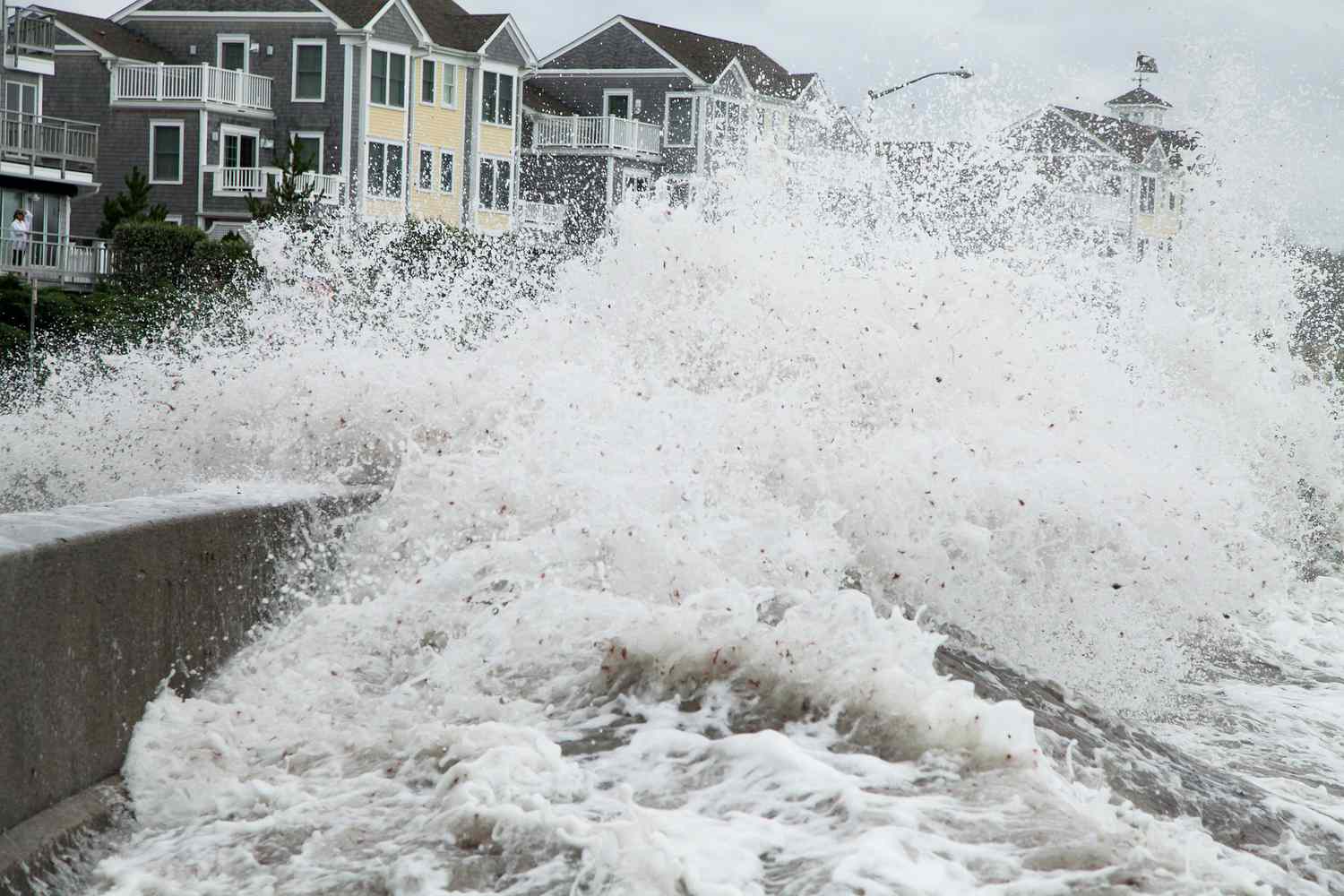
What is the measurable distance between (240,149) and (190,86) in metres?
1.95

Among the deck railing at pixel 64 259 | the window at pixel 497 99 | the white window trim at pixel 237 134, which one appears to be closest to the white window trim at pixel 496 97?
the window at pixel 497 99

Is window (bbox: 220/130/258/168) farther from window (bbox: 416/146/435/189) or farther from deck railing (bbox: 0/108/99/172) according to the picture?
window (bbox: 416/146/435/189)

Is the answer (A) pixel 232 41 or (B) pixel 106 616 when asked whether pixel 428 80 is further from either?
(B) pixel 106 616

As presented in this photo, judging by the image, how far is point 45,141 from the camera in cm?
3656

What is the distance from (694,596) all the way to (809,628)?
0.55 metres

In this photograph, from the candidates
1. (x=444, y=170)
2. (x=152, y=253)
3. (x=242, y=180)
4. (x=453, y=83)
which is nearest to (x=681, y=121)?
(x=453, y=83)

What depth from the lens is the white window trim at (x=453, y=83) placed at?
43650 millimetres

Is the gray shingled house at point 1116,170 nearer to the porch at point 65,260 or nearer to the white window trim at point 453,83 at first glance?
the white window trim at point 453,83

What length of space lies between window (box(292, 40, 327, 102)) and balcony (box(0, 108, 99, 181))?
5404 millimetres

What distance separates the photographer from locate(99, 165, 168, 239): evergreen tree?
118 feet

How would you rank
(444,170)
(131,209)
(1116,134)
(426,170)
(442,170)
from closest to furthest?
(131,209) < (426,170) < (442,170) < (444,170) < (1116,134)

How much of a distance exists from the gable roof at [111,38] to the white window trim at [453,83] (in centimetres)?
695

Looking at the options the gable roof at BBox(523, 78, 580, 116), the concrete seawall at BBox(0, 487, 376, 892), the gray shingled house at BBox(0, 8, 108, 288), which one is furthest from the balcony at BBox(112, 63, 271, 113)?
the concrete seawall at BBox(0, 487, 376, 892)

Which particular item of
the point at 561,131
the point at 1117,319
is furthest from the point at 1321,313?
the point at 561,131
